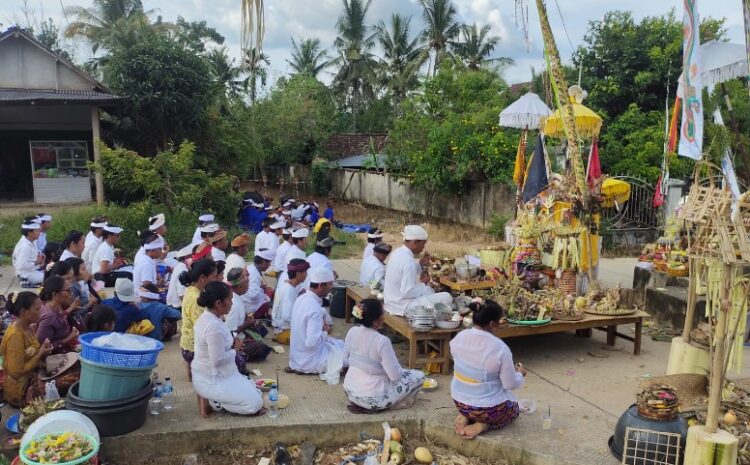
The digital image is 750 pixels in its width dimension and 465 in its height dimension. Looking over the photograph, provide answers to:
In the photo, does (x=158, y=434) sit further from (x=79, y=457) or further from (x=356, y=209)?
(x=356, y=209)

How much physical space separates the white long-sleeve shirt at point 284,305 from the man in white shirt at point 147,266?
171 cm

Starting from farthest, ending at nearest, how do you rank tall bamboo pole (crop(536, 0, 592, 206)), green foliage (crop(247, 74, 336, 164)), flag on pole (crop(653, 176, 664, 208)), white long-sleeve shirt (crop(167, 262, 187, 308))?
1. green foliage (crop(247, 74, 336, 164))
2. flag on pole (crop(653, 176, 664, 208))
3. tall bamboo pole (crop(536, 0, 592, 206))
4. white long-sleeve shirt (crop(167, 262, 187, 308))

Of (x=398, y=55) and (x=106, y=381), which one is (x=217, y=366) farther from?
(x=398, y=55)

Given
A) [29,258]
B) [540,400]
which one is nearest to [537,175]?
[540,400]

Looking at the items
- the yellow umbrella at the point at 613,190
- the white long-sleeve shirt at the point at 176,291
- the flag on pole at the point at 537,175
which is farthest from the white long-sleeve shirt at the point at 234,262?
the yellow umbrella at the point at 613,190

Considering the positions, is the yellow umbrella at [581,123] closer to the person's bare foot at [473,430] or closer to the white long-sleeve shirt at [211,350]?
the person's bare foot at [473,430]

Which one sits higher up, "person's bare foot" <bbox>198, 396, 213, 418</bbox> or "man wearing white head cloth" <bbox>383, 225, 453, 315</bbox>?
"man wearing white head cloth" <bbox>383, 225, 453, 315</bbox>

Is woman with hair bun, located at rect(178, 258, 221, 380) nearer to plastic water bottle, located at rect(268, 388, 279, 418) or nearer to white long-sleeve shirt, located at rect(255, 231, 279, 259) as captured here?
plastic water bottle, located at rect(268, 388, 279, 418)

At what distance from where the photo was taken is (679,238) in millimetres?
9961

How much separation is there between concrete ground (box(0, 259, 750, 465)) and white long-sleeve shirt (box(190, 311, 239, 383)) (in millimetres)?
427

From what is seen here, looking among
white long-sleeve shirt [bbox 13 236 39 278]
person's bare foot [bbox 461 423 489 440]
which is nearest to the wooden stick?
person's bare foot [bbox 461 423 489 440]

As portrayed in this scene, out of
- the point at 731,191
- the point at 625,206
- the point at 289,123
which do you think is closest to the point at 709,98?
the point at 731,191

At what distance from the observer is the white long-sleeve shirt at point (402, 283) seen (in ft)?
22.0

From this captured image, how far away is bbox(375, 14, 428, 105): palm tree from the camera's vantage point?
3525 centimetres
